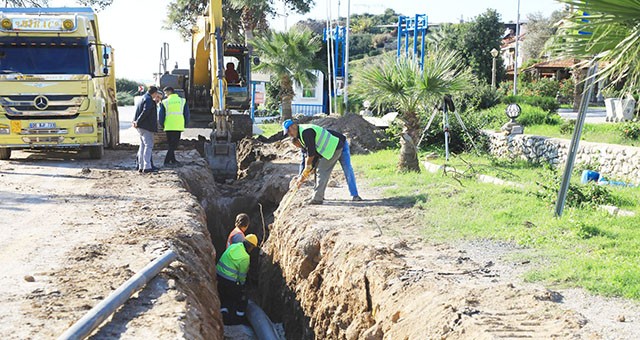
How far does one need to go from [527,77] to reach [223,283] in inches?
1733

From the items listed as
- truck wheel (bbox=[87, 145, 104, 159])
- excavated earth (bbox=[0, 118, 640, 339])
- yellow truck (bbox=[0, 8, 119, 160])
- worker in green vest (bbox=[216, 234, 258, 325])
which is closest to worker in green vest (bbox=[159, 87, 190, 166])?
excavated earth (bbox=[0, 118, 640, 339])

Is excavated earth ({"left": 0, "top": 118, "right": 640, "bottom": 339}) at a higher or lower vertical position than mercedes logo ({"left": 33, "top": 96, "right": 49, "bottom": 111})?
lower

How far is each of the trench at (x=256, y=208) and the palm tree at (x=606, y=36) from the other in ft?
19.8

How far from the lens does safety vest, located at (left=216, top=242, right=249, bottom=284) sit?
1172cm

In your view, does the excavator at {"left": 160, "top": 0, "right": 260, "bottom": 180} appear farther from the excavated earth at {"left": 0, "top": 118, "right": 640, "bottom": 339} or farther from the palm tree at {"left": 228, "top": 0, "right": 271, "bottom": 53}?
the palm tree at {"left": 228, "top": 0, "right": 271, "bottom": 53}

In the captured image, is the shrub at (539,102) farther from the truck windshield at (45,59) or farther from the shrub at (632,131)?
→ the truck windshield at (45,59)

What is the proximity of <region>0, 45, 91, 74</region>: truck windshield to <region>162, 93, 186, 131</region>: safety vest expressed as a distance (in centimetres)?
249

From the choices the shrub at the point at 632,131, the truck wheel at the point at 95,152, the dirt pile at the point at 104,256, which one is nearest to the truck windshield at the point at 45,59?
the truck wheel at the point at 95,152

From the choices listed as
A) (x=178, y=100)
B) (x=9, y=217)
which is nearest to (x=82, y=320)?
(x=9, y=217)

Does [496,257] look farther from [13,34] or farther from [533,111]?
[533,111]

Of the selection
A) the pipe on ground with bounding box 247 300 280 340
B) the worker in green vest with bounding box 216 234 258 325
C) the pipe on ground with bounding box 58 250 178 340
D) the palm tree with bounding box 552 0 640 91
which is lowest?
the pipe on ground with bounding box 247 300 280 340

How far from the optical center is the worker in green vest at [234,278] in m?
11.8

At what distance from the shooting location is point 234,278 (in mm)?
11938

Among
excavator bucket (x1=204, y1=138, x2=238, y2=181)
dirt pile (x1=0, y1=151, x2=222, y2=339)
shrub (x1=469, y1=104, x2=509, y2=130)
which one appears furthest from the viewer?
shrub (x1=469, y1=104, x2=509, y2=130)
